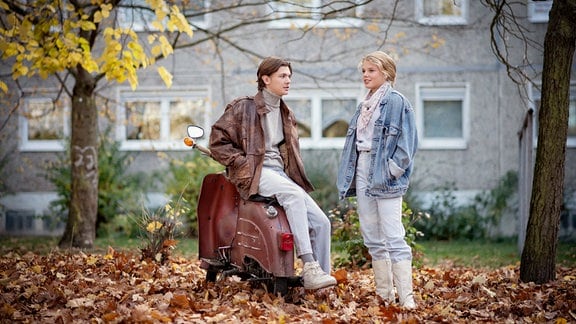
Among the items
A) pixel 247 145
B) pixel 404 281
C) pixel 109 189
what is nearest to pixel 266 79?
pixel 247 145

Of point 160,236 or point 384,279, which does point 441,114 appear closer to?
point 160,236

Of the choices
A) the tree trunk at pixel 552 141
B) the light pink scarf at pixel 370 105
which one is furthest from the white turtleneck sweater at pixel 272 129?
the tree trunk at pixel 552 141

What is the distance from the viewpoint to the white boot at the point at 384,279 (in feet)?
20.5

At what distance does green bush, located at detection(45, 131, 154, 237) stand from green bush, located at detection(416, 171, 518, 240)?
5.43 metres

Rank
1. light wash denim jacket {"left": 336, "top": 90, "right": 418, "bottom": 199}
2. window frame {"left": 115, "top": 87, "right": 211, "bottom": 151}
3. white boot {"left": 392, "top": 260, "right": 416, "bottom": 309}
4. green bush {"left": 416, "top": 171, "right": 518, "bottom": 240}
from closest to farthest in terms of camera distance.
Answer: light wash denim jacket {"left": 336, "top": 90, "right": 418, "bottom": 199} → white boot {"left": 392, "top": 260, "right": 416, "bottom": 309} → green bush {"left": 416, "top": 171, "right": 518, "bottom": 240} → window frame {"left": 115, "top": 87, "right": 211, "bottom": 151}

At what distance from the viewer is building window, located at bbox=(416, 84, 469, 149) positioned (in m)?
16.7

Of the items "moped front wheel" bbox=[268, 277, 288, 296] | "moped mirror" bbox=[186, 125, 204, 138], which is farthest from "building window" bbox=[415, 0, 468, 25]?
"moped front wheel" bbox=[268, 277, 288, 296]

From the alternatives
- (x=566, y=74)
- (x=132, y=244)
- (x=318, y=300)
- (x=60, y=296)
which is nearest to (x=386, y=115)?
(x=318, y=300)

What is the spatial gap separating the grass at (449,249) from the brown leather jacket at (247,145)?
4.38 meters

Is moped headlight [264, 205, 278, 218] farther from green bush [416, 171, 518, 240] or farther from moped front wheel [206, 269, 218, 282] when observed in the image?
green bush [416, 171, 518, 240]

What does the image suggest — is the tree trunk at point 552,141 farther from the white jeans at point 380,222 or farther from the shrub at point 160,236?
the shrub at point 160,236

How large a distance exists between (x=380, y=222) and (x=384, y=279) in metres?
0.46

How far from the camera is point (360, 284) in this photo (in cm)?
734

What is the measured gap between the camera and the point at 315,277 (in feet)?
19.5
